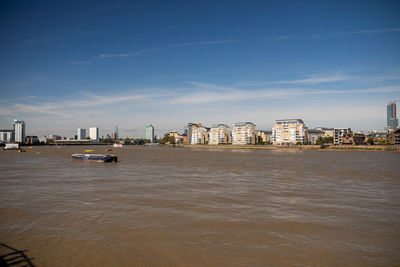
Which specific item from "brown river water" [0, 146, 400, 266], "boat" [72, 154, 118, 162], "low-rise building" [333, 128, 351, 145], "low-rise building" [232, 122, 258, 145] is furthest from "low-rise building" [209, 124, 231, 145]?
"brown river water" [0, 146, 400, 266]

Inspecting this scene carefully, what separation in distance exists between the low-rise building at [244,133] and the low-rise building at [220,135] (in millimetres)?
15250

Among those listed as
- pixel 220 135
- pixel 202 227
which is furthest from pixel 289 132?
pixel 202 227

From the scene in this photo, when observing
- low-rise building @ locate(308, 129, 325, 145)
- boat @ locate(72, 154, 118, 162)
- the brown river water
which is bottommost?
the brown river water

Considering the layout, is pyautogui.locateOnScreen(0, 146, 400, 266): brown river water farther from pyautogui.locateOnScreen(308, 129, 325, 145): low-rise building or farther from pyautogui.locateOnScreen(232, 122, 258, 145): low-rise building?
pyautogui.locateOnScreen(308, 129, 325, 145): low-rise building

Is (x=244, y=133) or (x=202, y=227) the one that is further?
(x=244, y=133)

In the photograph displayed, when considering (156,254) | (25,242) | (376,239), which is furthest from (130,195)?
(376,239)

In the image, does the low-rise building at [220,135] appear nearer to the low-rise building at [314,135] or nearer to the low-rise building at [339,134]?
the low-rise building at [314,135]

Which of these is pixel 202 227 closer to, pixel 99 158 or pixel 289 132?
pixel 99 158

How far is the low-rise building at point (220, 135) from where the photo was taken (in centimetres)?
18977

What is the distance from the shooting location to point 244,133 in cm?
16812

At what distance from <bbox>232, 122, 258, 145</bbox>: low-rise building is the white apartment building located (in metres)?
16.7

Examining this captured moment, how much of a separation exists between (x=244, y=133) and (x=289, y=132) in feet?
102

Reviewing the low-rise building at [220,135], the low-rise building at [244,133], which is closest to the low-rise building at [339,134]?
the low-rise building at [244,133]

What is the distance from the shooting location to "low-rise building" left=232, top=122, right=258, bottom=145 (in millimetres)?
166875
